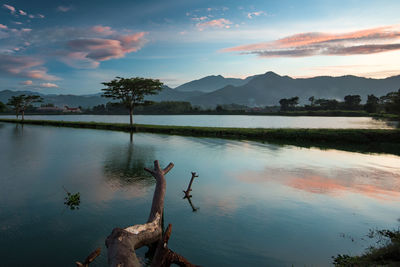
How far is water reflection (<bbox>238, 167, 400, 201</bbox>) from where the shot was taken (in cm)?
1617

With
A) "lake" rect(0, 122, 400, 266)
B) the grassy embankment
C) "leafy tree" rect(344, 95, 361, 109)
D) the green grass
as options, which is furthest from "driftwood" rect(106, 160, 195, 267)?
"leafy tree" rect(344, 95, 361, 109)

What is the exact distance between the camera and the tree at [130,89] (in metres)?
54.9

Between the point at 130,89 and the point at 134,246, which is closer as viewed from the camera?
the point at 134,246

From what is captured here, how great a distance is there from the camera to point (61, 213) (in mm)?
11758

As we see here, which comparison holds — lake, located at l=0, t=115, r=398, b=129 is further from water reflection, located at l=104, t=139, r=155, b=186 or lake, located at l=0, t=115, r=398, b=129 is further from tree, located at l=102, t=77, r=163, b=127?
water reflection, located at l=104, t=139, r=155, b=186

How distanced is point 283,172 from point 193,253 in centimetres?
1431

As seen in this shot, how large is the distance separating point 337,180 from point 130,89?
1870 inches

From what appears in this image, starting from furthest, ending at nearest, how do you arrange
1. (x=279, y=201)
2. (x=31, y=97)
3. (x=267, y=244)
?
1. (x=31, y=97)
2. (x=279, y=201)
3. (x=267, y=244)

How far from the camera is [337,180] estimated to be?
18.9 metres

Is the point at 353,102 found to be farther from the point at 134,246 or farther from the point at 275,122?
the point at 134,246

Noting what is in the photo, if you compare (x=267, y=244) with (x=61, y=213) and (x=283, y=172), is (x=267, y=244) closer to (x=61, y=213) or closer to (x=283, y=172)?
(x=61, y=213)

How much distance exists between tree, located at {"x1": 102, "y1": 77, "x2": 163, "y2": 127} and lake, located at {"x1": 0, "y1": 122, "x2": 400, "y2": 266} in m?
32.8

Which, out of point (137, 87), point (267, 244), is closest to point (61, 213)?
point (267, 244)

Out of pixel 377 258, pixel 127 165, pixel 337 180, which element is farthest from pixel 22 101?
pixel 377 258
